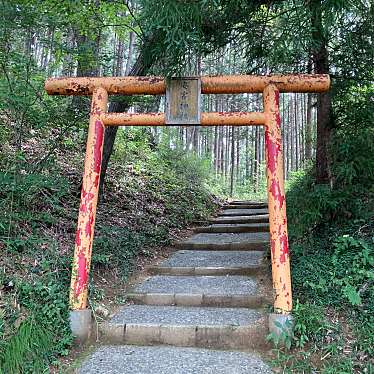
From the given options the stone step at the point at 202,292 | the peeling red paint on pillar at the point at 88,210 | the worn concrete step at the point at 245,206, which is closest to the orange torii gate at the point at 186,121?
the peeling red paint on pillar at the point at 88,210

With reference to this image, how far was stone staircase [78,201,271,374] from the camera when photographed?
9.49 ft

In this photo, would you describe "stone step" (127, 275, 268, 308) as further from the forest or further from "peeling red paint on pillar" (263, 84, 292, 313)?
"peeling red paint on pillar" (263, 84, 292, 313)

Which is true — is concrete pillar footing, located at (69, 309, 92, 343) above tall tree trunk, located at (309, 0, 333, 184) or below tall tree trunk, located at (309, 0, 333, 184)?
below

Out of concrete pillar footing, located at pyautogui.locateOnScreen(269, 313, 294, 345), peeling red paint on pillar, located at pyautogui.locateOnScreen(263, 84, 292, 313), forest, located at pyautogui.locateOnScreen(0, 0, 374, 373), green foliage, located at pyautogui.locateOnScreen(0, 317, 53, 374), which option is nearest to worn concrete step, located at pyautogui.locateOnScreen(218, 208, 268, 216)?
forest, located at pyautogui.locateOnScreen(0, 0, 374, 373)

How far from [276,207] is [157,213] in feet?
12.2

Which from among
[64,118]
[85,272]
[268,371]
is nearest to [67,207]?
[64,118]

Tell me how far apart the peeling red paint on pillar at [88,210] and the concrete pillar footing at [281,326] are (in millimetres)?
1733

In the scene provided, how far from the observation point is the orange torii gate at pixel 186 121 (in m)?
3.32

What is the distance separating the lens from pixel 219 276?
183 inches

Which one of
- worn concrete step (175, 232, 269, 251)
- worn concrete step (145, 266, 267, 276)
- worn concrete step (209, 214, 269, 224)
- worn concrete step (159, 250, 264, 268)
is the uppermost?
worn concrete step (209, 214, 269, 224)

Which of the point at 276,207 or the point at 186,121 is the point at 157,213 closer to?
the point at 186,121

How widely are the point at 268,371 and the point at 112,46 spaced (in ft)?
52.4

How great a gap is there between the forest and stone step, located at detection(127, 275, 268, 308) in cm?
39

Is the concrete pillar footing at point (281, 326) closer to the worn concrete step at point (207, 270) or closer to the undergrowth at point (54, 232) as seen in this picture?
the worn concrete step at point (207, 270)
